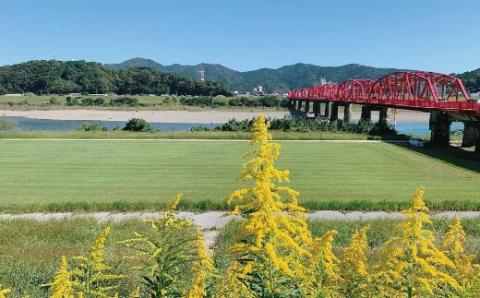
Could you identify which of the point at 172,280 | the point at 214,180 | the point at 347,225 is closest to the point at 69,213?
the point at 214,180

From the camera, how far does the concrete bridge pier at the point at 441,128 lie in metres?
56.9

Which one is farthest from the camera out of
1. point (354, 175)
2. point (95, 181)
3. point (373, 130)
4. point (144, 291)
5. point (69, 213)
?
point (373, 130)

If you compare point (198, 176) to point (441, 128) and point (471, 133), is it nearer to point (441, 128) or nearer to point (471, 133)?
point (441, 128)

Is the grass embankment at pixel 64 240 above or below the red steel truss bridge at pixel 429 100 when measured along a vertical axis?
below

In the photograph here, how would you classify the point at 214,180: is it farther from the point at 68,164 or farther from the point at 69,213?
the point at 68,164

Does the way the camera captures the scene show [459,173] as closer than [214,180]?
No

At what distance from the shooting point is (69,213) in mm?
26062

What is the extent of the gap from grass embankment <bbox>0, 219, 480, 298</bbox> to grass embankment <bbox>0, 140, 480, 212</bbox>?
13.2ft

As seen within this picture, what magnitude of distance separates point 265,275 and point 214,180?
29060 mm

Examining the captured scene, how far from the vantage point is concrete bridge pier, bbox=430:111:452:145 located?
5691 centimetres

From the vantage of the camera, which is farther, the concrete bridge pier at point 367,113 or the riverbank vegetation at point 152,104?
the riverbank vegetation at point 152,104

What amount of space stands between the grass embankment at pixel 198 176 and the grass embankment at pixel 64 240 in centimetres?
403

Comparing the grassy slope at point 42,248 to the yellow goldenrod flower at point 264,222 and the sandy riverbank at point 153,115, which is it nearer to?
the yellow goldenrod flower at point 264,222

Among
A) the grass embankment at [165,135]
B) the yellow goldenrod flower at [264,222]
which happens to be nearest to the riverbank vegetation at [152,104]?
the grass embankment at [165,135]
